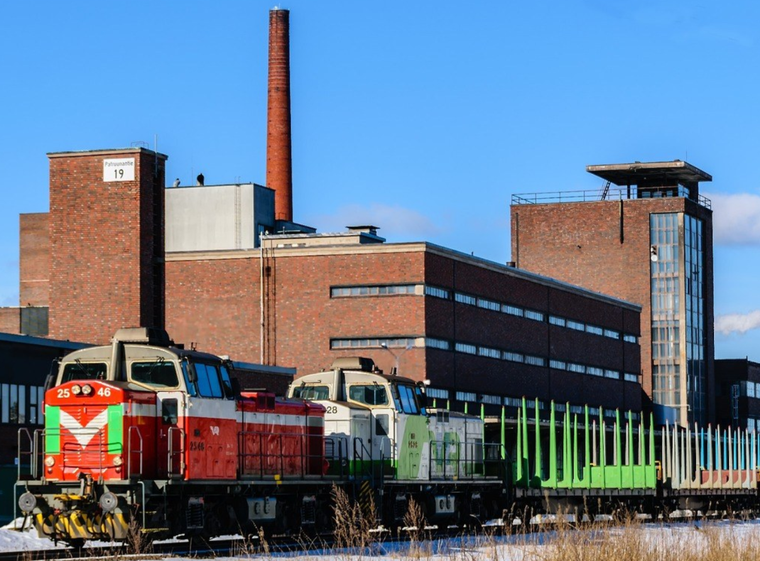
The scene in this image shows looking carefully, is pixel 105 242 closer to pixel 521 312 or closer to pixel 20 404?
pixel 20 404

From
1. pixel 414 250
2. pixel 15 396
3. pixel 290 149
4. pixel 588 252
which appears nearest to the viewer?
→ pixel 15 396

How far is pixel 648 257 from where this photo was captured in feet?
361

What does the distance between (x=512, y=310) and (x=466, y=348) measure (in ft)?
23.0

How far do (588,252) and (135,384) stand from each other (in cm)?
8963

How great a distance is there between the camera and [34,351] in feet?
160

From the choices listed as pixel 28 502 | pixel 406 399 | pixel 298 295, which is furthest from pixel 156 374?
pixel 298 295

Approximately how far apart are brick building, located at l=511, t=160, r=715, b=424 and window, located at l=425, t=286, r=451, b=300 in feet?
133

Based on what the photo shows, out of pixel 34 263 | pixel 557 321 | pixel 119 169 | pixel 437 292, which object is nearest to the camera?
pixel 119 169

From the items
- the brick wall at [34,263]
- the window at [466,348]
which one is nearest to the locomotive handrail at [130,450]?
the window at [466,348]

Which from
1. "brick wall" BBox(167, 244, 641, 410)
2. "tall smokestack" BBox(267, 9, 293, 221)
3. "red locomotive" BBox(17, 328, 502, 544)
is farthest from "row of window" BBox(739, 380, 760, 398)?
"red locomotive" BBox(17, 328, 502, 544)

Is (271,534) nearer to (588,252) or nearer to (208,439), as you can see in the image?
(208,439)

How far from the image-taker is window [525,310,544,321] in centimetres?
8238

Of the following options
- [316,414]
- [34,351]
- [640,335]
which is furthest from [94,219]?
[640,335]

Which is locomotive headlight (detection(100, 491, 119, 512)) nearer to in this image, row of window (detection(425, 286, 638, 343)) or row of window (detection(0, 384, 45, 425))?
row of window (detection(0, 384, 45, 425))
